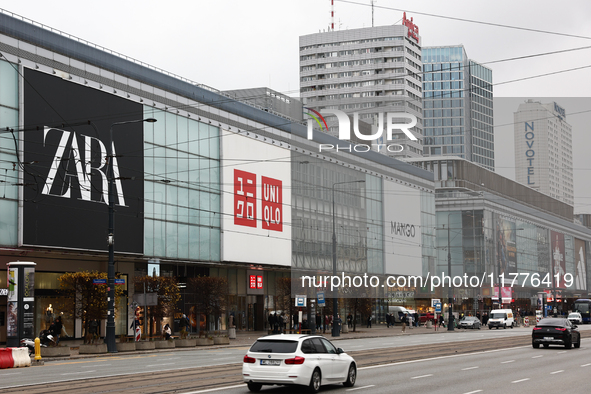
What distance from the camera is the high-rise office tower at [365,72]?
17212cm

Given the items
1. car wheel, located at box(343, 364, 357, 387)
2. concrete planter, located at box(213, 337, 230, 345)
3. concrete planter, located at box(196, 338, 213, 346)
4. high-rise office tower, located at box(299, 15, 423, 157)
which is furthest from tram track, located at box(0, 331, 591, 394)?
high-rise office tower, located at box(299, 15, 423, 157)

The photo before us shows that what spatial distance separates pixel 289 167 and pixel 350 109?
107 m

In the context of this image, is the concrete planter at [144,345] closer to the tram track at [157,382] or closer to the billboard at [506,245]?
the tram track at [157,382]

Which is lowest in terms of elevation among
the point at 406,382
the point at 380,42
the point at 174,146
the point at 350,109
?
the point at 406,382

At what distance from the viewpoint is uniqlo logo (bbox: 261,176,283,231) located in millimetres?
63969

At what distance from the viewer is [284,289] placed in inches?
2479

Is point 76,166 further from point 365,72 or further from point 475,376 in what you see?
point 365,72

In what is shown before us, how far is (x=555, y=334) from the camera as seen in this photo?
125 ft

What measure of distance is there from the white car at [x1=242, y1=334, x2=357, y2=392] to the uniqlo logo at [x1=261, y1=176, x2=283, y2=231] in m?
44.4

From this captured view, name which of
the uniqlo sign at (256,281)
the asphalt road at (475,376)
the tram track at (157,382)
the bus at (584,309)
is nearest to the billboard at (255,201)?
the uniqlo sign at (256,281)

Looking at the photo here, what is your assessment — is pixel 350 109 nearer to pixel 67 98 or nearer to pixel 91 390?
pixel 67 98

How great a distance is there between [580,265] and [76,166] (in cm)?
14843

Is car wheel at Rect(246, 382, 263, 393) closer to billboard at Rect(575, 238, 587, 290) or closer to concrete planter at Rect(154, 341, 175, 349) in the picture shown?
concrete planter at Rect(154, 341, 175, 349)

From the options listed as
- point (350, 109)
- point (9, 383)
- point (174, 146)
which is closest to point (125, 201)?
point (174, 146)
